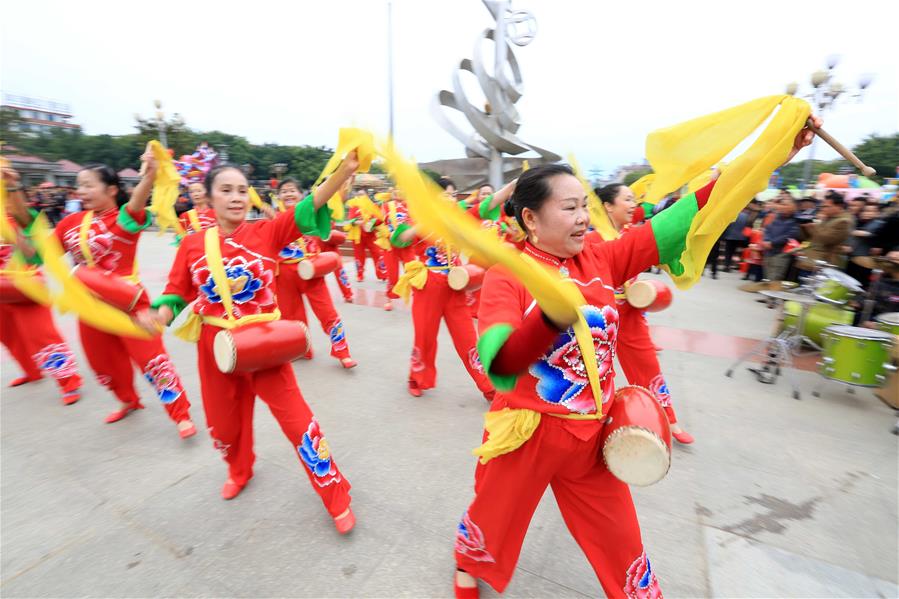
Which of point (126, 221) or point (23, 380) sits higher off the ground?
point (126, 221)

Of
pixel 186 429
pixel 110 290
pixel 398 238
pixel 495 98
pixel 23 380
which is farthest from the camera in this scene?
pixel 495 98

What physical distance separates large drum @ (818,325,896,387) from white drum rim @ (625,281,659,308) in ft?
6.01

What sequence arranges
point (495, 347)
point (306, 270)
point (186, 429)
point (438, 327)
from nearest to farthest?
point (495, 347), point (186, 429), point (438, 327), point (306, 270)

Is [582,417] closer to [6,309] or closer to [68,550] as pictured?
[68,550]

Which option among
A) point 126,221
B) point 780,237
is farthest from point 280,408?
point 780,237

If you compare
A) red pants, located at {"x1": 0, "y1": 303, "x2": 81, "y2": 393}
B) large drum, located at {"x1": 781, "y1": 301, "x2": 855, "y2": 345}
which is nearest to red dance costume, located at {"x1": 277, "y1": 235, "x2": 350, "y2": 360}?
red pants, located at {"x1": 0, "y1": 303, "x2": 81, "y2": 393}

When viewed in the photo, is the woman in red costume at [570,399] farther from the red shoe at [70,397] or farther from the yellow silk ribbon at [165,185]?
the red shoe at [70,397]

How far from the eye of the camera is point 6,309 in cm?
373

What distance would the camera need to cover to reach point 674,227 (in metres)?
1.54

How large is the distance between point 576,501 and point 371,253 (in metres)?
7.46

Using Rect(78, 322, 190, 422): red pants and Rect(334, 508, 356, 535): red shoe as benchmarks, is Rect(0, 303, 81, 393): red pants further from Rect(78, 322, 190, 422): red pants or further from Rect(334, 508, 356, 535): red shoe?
Rect(334, 508, 356, 535): red shoe

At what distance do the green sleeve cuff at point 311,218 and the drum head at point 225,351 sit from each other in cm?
59

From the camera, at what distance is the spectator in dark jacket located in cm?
718

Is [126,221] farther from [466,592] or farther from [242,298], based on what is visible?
[466,592]
